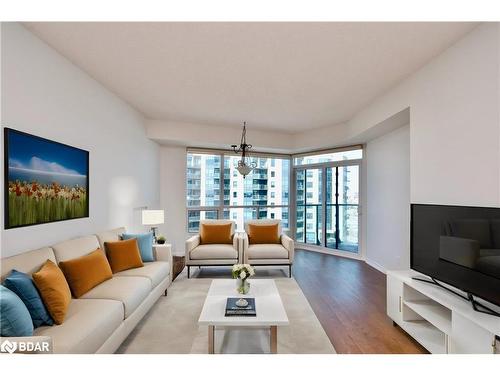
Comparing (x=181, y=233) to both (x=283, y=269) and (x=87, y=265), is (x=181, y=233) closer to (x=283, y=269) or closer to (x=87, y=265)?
(x=283, y=269)

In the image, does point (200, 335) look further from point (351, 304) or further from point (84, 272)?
point (351, 304)

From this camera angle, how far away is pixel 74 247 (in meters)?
2.52

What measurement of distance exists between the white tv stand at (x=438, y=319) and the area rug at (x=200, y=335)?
0.77 m

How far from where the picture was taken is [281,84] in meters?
3.28

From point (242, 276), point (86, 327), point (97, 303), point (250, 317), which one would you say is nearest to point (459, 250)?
point (250, 317)

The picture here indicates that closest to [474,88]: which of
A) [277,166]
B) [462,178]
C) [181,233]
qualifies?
[462,178]

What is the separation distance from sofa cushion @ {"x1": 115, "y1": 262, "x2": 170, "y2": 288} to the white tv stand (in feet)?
8.19

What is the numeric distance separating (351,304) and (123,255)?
275cm

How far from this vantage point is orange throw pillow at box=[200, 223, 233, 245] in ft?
14.9

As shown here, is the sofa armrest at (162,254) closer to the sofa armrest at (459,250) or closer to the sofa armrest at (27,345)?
the sofa armrest at (27,345)
